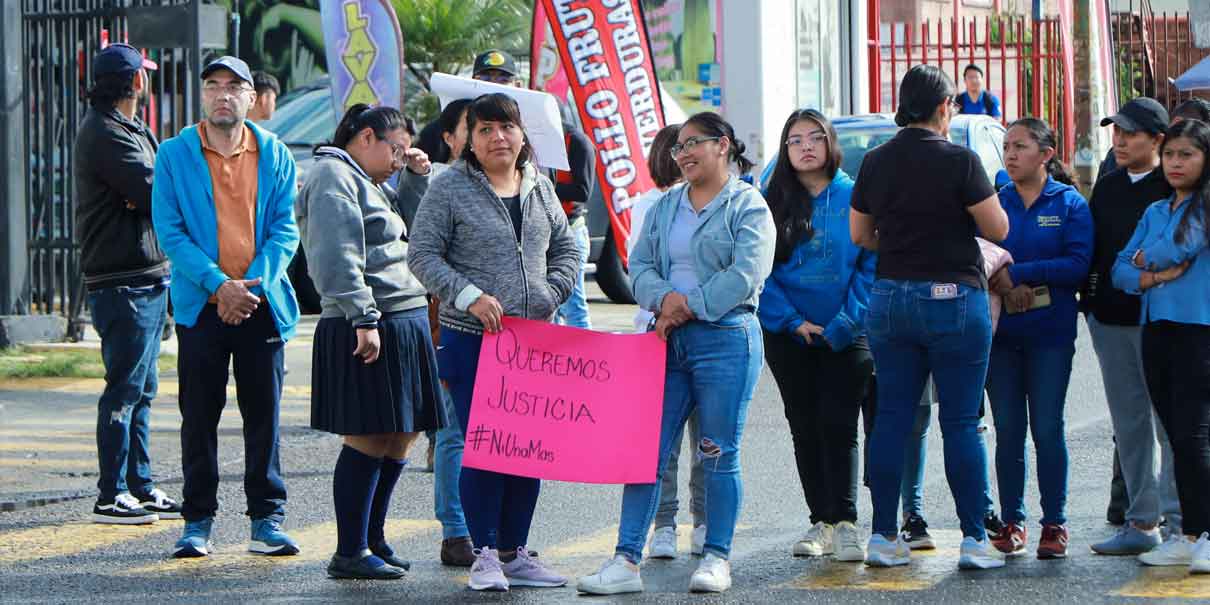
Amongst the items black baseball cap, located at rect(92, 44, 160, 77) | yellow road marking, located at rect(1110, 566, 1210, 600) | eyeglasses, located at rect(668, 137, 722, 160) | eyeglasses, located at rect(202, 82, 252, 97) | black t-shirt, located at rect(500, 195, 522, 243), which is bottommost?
yellow road marking, located at rect(1110, 566, 1210, 600)

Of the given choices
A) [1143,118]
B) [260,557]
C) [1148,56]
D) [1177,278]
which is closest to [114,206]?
[260,557]

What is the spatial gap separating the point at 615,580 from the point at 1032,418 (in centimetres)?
185

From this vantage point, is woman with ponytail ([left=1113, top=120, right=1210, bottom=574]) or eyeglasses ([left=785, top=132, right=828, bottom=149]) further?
eyeglasses ([left=785, top=132, right=828, bottom=149])

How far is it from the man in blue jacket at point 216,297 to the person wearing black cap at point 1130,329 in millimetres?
3231

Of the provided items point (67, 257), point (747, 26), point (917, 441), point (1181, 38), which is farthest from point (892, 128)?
point (1181, 38)

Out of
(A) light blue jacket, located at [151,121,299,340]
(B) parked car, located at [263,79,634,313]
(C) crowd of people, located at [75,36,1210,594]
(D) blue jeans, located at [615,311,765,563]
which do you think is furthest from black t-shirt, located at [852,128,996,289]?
(B) parked car, located at [263,79,634,313]

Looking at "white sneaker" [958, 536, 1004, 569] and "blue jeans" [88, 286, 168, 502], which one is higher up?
"blue jeans" [88, 286, 168, 502]

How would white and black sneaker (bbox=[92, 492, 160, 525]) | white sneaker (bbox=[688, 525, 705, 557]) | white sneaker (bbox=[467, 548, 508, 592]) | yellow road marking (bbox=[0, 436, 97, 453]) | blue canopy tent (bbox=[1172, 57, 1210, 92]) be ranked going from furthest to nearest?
blue canopy tent (bbox=[1172, 57, 1210, 92]) < yellow road marking (bbox=[0, 436, 97, 453]) < white and black sneaker (bbox=[92, 492, 160, 525]) < white sneaker (bbox=[688, 525, 705, 557]) < white sneaker (bbox=[467, 548, 508, 592])

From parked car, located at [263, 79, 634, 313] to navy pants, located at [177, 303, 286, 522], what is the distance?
7363 millimetres

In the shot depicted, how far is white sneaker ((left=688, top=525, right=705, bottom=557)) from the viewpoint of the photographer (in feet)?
25.3

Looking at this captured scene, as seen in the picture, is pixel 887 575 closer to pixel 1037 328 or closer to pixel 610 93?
pixel 1037 328

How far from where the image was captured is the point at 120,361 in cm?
838

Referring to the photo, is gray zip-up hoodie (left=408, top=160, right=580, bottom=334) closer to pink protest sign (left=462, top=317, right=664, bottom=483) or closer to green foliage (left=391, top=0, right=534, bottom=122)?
pink protest sign (left=462, top=317, right=664, bottom=483)

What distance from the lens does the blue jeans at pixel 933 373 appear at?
7.05 m
